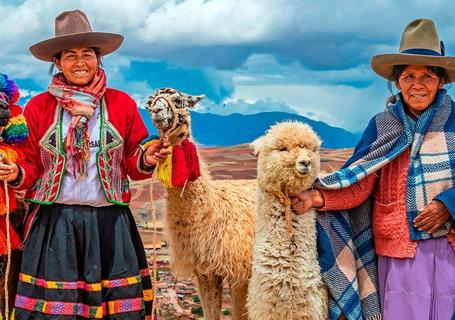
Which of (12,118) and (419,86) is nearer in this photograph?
(419,86)

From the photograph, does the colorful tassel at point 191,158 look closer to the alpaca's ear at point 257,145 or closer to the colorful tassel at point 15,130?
the alpaca's ear at point 257,145

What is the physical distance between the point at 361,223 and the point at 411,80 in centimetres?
76

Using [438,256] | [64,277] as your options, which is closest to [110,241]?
[64,277]

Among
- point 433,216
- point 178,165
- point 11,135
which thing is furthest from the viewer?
point 178,165

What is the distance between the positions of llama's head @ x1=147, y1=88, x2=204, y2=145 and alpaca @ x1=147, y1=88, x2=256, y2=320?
417 mm

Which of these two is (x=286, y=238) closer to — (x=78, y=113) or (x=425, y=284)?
(x=425, y=284)

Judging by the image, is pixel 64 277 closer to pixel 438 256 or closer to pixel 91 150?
pixel 91 150

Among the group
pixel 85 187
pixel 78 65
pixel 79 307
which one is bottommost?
pixel 79 307

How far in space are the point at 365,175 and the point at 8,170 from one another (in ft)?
5.78

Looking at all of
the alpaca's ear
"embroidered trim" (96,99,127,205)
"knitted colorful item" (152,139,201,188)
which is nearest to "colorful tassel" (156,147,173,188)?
"knitted colorful item" (152,139,201,188)

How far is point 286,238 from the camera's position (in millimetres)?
3301

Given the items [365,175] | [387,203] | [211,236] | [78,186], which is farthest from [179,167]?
[387,203]

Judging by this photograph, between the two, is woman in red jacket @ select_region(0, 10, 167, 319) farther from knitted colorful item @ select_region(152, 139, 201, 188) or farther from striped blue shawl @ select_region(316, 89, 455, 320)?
striped blue shawl @ select_region(316, 89, 455, 320)

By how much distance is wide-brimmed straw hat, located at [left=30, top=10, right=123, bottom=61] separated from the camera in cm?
341
